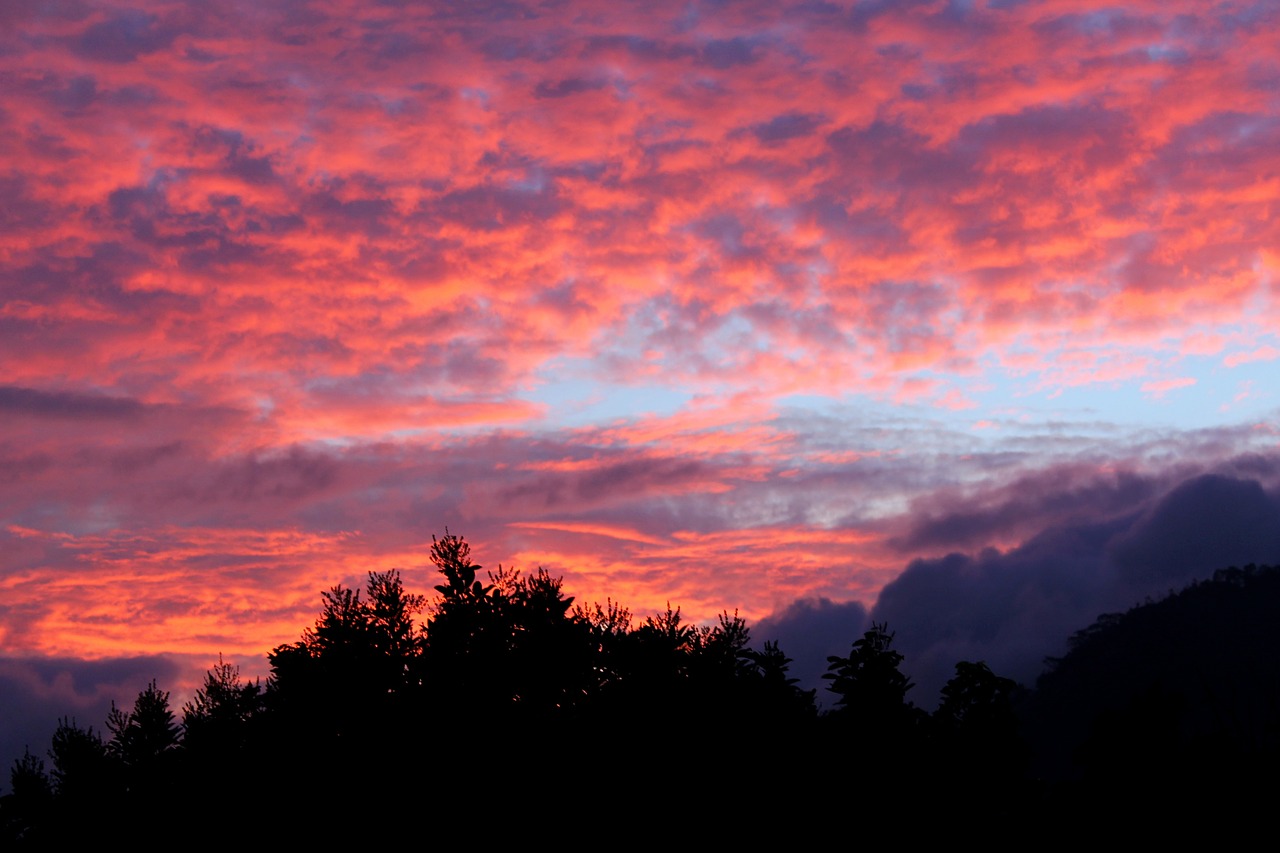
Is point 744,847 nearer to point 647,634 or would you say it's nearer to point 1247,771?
point 647,634

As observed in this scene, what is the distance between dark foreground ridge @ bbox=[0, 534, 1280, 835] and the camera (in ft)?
106

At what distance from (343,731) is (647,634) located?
58.1ft

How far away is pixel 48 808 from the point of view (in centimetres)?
8044

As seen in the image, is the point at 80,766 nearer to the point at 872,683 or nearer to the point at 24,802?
the point at 24,802

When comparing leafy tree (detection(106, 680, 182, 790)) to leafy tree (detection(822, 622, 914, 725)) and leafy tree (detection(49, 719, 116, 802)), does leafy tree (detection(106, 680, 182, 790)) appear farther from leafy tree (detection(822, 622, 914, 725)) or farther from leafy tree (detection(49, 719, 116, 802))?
leafy tree (detection(822, 622, 914, 725))

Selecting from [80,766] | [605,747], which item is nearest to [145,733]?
[80,766]

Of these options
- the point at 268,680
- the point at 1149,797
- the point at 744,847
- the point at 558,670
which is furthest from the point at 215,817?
the point at 1149,797

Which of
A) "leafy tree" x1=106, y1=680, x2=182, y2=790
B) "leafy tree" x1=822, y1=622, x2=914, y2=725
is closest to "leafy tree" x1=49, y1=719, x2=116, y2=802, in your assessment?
"leafy tree" x1=106, y1=680, x2=182, y2=790

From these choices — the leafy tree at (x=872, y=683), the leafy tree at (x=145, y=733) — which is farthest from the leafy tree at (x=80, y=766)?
the leafy tree at (x=872, y=683)

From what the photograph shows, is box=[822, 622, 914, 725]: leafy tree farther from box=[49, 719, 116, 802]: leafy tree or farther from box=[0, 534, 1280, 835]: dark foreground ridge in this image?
box=[49, 719, 116, 802]: leafy tree

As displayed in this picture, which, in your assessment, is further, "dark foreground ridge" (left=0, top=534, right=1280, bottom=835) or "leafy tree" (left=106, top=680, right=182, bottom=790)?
"leafy tree" (left=106, top=680, right=182, bottom=790)

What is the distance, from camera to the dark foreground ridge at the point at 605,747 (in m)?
32.4

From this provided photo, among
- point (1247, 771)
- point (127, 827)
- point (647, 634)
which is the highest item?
point (647, 634)

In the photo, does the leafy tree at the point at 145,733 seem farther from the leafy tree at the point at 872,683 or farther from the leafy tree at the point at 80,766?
the leafy tree at the point at 872,683
